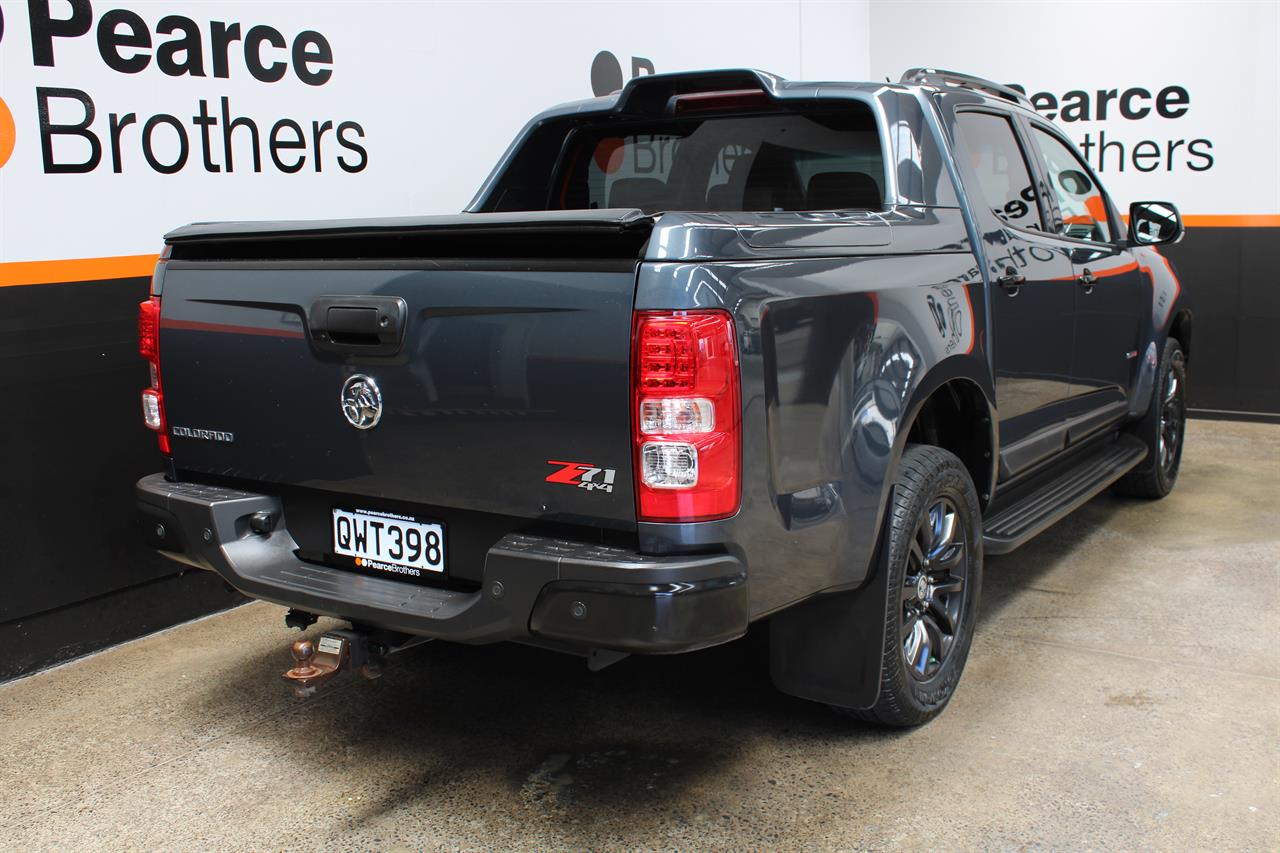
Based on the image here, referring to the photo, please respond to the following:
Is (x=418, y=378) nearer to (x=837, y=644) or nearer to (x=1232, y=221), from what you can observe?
(x=837, y=644)

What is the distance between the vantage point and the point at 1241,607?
3.95 m

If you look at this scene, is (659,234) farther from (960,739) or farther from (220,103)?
(220,103)

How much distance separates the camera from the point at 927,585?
308cm

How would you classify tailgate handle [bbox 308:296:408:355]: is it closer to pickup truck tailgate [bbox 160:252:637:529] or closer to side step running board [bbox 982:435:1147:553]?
pickup truck tailgate [bbox 160:252:637:529]

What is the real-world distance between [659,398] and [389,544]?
822 millimetres

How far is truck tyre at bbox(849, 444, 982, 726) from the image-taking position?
9.16 ft

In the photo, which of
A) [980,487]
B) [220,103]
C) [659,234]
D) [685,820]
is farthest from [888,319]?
[220,103]

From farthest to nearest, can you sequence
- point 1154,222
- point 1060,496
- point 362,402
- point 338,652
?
point 1154,222 < point 1060,496 < point 338,652 < point 362,402

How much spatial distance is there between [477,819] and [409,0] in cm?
333

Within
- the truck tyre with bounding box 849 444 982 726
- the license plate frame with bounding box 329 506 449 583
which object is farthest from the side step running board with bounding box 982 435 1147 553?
the license plate frame with bounding box 329 506 449 583

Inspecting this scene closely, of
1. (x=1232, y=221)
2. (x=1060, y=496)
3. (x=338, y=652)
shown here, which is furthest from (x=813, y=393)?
(x=1232, y=221)

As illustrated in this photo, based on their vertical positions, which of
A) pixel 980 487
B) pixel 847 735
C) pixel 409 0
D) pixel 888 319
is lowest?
pixel 847 735

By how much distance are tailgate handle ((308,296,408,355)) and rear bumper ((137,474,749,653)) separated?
0.50m

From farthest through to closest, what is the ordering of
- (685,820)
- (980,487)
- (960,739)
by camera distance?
(980,487)
(960,739)
(685,820)
